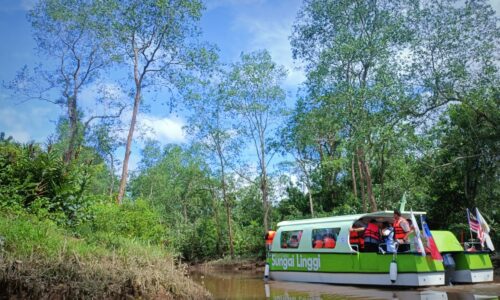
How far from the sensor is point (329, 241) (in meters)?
14.0

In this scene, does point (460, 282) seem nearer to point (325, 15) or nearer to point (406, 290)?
point (406, 290)

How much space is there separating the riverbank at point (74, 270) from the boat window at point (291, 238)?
6658mm

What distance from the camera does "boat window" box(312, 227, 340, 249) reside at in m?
13.9

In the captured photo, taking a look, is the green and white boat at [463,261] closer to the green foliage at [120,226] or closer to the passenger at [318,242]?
the passenger at [318,242]

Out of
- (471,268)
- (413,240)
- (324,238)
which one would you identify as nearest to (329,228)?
(324,238)

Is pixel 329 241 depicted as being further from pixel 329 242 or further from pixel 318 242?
pixel 318 242

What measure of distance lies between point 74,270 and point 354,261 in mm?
8328

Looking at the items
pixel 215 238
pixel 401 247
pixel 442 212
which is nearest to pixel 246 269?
pixel 215 238

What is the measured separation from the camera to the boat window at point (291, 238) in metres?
15.5

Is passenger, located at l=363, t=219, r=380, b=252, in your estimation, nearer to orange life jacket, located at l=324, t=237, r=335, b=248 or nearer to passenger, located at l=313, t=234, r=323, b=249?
orange life jacket, located at l=324, t=237, r=335, b=248

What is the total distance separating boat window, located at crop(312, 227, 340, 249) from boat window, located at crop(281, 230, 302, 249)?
2.75 ft

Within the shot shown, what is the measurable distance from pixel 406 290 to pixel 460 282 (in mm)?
1869

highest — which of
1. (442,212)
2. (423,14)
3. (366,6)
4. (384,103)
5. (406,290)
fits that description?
(366,6)

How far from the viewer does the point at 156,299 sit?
8.32 meters
